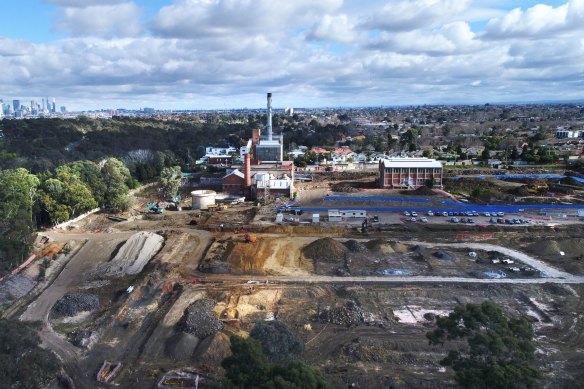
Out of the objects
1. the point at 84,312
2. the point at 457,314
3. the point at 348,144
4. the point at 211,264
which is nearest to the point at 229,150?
the point at 348,144

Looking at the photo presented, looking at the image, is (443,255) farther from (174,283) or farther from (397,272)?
(174,283)

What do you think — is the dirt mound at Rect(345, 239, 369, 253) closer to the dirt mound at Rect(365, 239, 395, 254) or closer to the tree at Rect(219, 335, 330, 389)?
the dirt mound at Rect(365, 239, 395, 254)

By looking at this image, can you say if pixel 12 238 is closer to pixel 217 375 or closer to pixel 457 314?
pixel 217 375

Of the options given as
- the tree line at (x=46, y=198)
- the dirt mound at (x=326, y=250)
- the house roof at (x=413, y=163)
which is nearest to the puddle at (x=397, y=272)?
the dirt mound at (x=326, y=250)

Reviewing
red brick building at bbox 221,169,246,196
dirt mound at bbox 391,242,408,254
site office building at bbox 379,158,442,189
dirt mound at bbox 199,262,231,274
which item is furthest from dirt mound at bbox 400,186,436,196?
dirt mound at bbox 199,262,231,274

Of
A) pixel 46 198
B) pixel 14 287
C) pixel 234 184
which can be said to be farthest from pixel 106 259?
pixel 234 184
